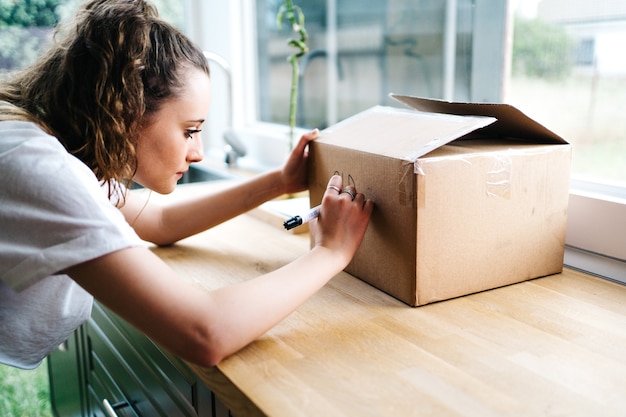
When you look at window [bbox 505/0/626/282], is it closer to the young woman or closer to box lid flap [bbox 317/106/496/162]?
box lid flap [bbox 317/106/496/162]

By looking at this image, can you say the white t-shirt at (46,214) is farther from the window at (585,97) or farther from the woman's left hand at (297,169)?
the window at (585,97)

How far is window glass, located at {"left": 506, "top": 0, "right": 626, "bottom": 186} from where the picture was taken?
1.07m

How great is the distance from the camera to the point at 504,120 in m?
0.94

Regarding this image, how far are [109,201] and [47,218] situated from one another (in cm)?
11

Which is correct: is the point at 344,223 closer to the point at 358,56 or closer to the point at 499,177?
the point at 499,177

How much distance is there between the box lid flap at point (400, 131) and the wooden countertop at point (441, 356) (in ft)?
0.72

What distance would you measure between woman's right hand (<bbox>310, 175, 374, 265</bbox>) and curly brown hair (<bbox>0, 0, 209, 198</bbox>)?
0.93 feet

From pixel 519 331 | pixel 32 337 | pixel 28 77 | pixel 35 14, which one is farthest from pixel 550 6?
pixel 35 14

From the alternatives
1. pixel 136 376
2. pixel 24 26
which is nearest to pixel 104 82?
pixel 136 376

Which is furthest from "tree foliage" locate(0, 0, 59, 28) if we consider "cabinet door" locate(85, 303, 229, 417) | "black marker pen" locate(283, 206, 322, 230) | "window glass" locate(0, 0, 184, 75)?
"black marker pen" locate(283, 206, 322, 230)

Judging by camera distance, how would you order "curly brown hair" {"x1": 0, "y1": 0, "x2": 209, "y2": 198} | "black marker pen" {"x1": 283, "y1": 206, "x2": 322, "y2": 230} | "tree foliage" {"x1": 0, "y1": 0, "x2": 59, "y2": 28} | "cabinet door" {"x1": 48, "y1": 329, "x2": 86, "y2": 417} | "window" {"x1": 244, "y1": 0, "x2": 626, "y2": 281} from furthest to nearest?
"tree foliage" {"x1": 0, "y1": 0, "x2": 59, "y2": 28} < "cabinet door" {"x1": 48, "y1": 329, "x2": 86, "y2": 417} < "window" {"x1": 244, "y1": 0, "x2": 626, "y2": 281} < "black marker pen" {"x1": 283, "y1": 206, "x2": 322, "y2": 230} < "curly brown hair" {"x1": 0, "y1": 0, "x2": 209, "y2": 198}

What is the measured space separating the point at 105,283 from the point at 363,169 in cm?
41

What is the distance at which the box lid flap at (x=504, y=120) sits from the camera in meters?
0.91

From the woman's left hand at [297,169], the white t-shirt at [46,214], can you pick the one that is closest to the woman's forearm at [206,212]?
the woman's left hand at [297,169]
